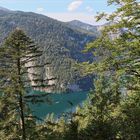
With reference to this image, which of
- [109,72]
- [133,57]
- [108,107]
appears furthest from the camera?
[108,107]

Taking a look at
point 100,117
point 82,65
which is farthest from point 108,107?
point 82,65

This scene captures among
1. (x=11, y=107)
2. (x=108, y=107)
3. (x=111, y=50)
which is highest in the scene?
(x=111, y=50)

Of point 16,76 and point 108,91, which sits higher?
point 16,76

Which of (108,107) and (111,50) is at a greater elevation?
(111,50)

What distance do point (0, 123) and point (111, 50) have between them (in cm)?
1650

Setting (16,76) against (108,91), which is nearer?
(16,76)

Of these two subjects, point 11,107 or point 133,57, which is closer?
point 133,57

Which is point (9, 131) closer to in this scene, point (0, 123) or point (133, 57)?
point (0, 123)

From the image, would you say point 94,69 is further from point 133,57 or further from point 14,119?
point 14,119

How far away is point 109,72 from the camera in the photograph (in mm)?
14922

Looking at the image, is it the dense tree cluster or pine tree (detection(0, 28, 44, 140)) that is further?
pine tree (detection(0, 28, 44, 140))

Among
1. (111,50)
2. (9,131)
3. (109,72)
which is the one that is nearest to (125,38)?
(111,50)

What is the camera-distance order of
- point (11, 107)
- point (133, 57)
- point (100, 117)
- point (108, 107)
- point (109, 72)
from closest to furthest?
point (133, 57), point (109, 72), point (11, 107), point (100, 117), point (108, 107)

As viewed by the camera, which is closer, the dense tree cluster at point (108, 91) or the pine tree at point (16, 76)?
the dense tree cluster at point (108, 91)
